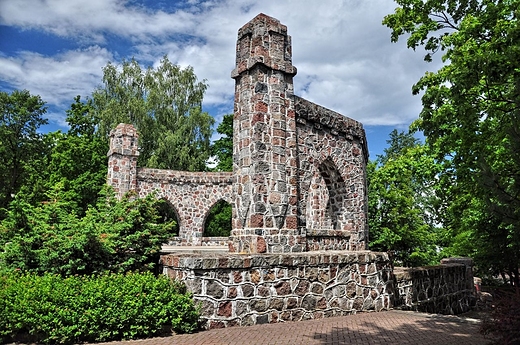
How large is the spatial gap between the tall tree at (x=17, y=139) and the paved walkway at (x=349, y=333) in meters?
26.2

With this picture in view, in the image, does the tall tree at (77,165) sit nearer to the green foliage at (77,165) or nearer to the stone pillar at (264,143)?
the green foliage at (77,165)

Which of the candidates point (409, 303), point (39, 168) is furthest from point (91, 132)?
point (409, 303)

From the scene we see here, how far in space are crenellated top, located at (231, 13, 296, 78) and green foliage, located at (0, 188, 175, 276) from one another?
11.6 feet

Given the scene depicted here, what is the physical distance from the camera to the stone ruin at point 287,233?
6395 mm

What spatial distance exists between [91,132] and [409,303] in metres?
21.4

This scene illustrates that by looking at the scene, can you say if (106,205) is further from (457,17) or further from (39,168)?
(39,168)

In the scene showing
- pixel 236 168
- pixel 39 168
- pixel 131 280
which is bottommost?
pixel 131 280

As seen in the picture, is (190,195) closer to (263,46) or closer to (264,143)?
(264,143)

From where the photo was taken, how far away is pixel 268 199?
8008 millimetres

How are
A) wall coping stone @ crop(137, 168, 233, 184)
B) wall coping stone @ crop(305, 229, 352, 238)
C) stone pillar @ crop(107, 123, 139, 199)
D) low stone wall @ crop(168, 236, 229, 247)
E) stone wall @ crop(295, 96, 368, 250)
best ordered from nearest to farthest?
wall coping stone @ crop(305, 229, 352, 238)
stone wall @ crop(295, 96, 368, 250)
stone pillar @ crop(107, 123, 139, 199)
wall coping stone @ crop(137, 168, 233, 184)
low stone wall @ crop(168, 236, 229, 247)

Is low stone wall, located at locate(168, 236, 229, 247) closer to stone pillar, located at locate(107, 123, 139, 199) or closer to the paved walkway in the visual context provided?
stone pillar, located at locate(107, 123, 139, 199)

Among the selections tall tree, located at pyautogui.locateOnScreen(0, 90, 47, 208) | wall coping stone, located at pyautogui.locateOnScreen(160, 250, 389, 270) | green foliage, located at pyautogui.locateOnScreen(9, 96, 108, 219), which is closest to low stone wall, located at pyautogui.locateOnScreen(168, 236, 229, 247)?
green foliage, located at pyautogui.locateOnScreen(9, 96, 108, 219)

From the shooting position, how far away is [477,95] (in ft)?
24.3

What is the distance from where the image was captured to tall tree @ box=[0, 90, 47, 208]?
27.4 m
